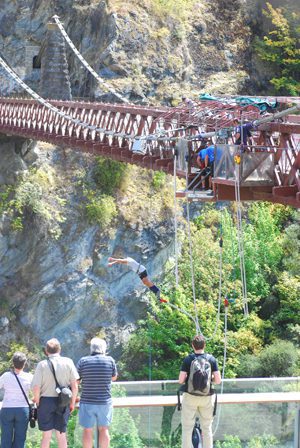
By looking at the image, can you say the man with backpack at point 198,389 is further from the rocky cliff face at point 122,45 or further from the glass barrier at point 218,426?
the rocky cliff face at point 122,45

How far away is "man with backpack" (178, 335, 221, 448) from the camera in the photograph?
9602 mm

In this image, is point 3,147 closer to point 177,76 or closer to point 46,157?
point 46,157

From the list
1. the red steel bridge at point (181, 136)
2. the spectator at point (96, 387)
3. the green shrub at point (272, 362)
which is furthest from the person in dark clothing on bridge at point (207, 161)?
the green shrub at point (272, 362)

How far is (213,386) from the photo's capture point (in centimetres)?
1000

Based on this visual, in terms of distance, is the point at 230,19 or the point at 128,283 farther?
the point at 230,19

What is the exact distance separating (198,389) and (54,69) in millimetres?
23436

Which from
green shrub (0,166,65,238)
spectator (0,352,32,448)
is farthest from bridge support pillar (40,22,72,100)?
spectator (0,352,32,448)

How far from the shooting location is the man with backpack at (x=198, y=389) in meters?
9.60

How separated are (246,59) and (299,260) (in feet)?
26.6

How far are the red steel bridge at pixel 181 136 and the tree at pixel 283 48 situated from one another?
11.7 m

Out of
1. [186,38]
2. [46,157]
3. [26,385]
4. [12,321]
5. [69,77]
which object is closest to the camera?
[26,385]

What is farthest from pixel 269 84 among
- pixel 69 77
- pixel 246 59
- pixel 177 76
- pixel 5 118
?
pixel 5 118

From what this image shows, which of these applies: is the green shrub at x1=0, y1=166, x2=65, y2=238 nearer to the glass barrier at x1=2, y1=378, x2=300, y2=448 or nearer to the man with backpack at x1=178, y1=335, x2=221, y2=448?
the glass barrier at x1=2, y1=378, x2=300, y2=448

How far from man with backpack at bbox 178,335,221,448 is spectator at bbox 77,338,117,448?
58 centimetres
